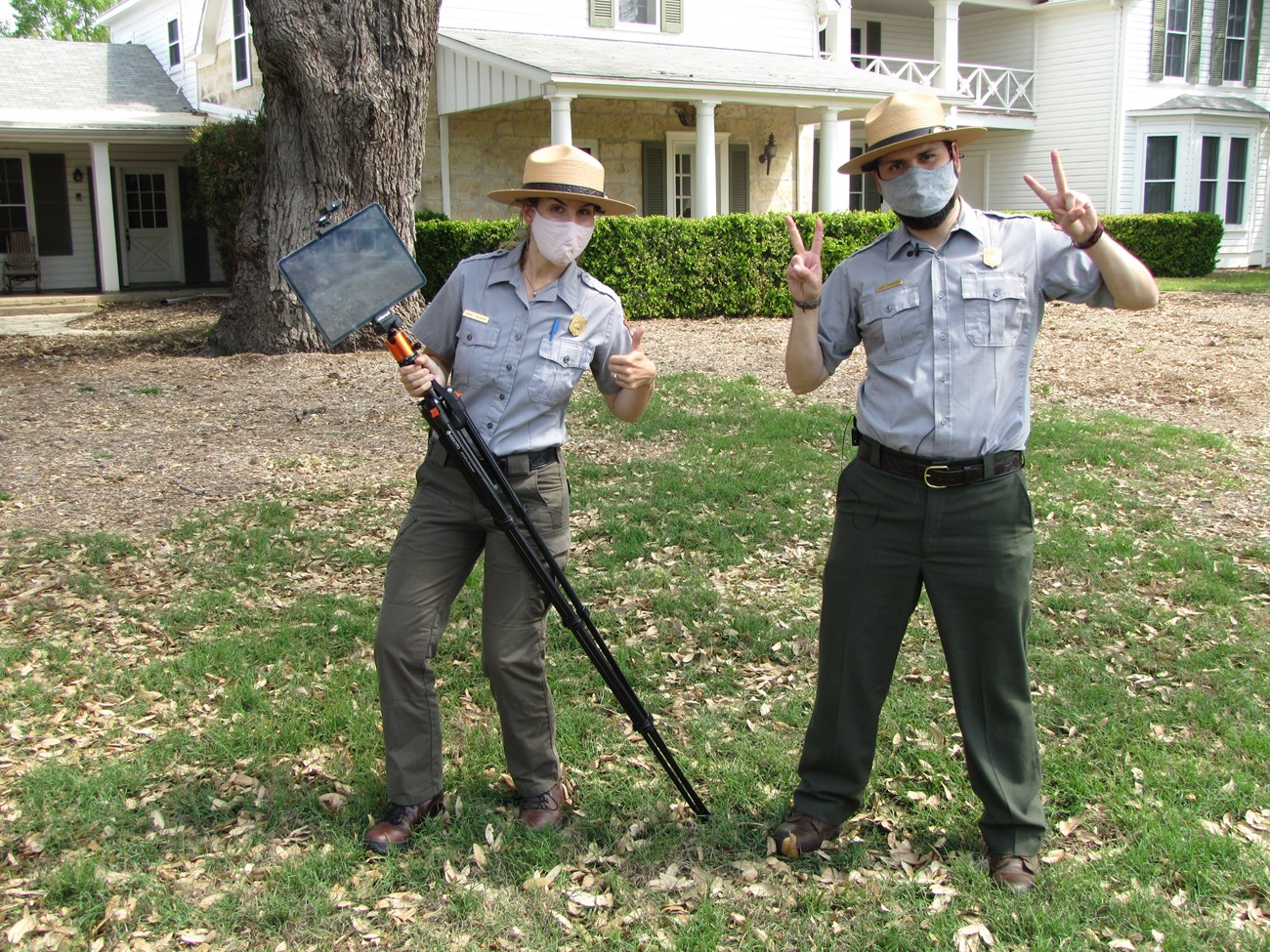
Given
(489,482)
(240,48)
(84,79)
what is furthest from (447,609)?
(84,79)

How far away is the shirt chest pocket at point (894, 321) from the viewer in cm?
324

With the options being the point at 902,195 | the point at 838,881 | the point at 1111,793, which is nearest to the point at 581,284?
the point at 902,195

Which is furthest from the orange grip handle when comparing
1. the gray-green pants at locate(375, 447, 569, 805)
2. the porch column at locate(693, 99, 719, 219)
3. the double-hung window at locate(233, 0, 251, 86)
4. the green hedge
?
the double-hung window at locate(233, 0, 251, 86)

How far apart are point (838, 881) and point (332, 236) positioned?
243cm

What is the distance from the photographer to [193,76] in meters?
23.3

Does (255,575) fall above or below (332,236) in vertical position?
below

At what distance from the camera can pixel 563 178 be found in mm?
3430

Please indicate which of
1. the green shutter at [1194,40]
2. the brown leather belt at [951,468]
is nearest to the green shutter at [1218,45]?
the green shutter at [1194,40]

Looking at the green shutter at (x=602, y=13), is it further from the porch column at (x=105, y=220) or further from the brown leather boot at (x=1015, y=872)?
the brown leather boot at (x=1015, y=872)

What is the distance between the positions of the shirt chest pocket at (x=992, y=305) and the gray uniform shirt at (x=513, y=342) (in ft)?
3.56

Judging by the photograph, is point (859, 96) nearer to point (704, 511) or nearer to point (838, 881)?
point (704, 511)

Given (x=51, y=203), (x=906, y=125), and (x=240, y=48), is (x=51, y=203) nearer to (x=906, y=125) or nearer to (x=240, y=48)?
(x=240, y=48)

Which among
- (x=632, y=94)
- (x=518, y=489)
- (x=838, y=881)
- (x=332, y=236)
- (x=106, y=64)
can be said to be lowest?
(x=838, y=881)

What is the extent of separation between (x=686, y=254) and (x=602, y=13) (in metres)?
6.98
